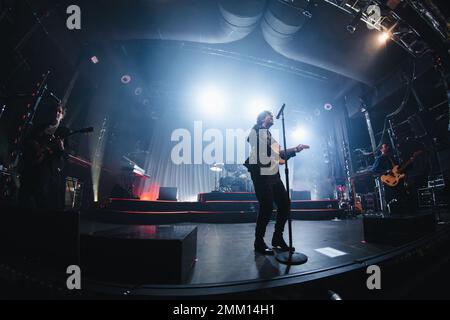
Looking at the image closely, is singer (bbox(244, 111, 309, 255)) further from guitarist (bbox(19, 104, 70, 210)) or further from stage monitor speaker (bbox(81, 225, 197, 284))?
guitarist (bbox(19, 104, 70, 210))

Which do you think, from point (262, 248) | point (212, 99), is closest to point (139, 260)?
point (262, 248)

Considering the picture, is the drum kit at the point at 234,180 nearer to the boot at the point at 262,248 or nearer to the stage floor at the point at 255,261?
the stage floor at the point at 255,261

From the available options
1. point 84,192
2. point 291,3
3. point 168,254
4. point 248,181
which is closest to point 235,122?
point 248,181

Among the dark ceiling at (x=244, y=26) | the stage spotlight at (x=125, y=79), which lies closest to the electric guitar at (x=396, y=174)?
the dark ceiling at (x=244, y=26)

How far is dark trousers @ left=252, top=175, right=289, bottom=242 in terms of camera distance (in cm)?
221

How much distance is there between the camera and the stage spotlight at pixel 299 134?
1126 centimetres

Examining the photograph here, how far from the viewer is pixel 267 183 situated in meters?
2.28

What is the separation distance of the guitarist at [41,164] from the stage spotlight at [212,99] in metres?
7.29

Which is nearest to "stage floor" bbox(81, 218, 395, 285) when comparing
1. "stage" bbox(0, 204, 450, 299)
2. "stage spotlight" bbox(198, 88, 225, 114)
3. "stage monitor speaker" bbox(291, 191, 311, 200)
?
"stage" bbox(0, 204, 450, 299)

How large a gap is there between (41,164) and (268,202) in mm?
3035

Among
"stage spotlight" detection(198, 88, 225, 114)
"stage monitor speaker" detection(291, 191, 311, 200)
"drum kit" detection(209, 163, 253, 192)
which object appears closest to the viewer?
"stage monitor speaker" detection(291, 191, 311, 200)

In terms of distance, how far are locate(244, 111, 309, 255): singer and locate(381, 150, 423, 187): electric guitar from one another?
3.97 meters

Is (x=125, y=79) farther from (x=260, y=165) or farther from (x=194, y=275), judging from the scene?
(x=194, y=275)

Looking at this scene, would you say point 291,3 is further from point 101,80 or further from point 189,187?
point 189,187
